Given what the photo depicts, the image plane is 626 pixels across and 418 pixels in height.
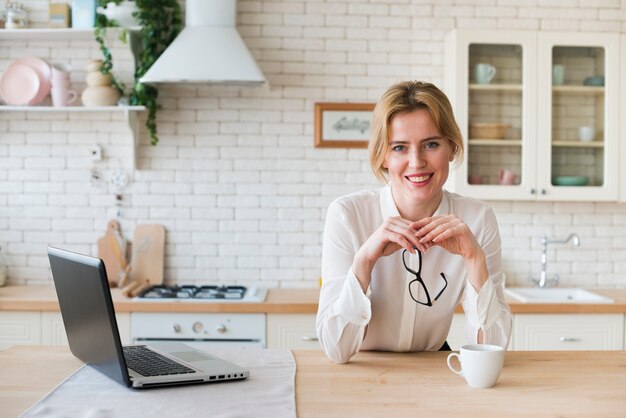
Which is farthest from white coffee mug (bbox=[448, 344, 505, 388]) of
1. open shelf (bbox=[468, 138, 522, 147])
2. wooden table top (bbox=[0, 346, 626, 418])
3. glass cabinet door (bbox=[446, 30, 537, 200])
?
open shelf (bbox=[468, 138, 522, 147])

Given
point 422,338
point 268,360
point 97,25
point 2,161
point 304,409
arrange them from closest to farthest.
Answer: point 304,409 < point 268,360 < point 422,338 < point 97,25 < point 2,161

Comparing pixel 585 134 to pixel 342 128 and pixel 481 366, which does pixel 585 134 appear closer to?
pixel 342 128

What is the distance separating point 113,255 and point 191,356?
231 cm

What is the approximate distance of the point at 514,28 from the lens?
4176 millimetres

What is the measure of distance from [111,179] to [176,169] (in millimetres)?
377

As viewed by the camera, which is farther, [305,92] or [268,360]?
[305,92]

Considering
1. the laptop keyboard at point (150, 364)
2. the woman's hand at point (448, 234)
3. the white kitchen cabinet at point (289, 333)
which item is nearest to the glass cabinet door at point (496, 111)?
the white kitchen cabinet at point (289, 333)

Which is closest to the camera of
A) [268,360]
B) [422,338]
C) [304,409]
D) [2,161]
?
[304,409]

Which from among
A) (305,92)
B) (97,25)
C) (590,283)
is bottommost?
(590,283)

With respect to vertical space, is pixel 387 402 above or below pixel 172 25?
below

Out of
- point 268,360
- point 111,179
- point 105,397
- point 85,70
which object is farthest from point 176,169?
point 105,397

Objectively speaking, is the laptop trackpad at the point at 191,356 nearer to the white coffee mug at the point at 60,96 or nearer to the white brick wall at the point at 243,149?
the white brick wall at the point at 243,149

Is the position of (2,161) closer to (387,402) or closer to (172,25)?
(172,25)

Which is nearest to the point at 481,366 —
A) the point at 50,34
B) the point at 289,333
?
the point at 289,333
